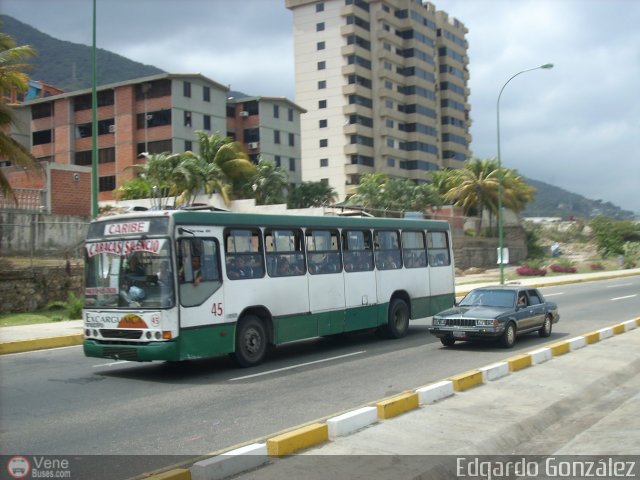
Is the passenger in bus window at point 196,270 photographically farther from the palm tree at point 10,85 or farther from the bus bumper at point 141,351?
the palm tree at point 10,85

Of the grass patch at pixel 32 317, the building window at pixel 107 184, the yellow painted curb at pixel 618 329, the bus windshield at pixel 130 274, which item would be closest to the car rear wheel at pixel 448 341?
the yellow painted curb at pixel 618 329

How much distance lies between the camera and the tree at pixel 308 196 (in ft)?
202

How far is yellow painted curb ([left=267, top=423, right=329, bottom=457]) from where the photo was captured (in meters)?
6.71

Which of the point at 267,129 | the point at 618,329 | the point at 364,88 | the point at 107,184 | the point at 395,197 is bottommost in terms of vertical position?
the point at 618,329

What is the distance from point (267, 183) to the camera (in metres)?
53.7

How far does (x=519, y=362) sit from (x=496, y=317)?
3025 mm

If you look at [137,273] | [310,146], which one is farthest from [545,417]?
[310,146]

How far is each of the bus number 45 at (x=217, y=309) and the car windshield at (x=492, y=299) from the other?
6418 millimetres

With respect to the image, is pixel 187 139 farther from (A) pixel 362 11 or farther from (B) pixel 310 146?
(A) pixel 362 11

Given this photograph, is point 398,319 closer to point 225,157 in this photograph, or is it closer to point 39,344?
point 39,344

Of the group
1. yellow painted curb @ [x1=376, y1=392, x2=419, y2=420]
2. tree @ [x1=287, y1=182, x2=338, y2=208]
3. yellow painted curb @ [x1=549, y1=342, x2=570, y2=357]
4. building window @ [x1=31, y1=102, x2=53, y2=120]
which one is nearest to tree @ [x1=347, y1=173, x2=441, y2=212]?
tree @ [x1=287, y1=182, x2=338, y2=208]

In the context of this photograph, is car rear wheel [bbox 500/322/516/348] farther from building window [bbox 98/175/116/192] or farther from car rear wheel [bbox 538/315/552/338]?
building window [bbox 98/175/116/192]

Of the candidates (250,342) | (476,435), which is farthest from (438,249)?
(476,435)

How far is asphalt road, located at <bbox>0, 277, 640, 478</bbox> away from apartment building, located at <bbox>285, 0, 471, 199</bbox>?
7196 centimetres
